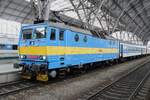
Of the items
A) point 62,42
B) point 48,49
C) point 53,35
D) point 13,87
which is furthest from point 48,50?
point 13,87

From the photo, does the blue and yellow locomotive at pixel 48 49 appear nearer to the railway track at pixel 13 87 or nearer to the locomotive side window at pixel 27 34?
the locomotive side window at pixel 27 34

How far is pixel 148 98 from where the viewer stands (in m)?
9.11

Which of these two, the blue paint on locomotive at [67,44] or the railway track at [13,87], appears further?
the blue paint on locomotive at [67,44]

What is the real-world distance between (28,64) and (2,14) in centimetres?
3032

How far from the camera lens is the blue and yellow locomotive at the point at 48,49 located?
11258 mm

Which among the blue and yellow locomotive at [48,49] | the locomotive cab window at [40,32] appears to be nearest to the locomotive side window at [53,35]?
the blue and yellow locomotive at [48,49]

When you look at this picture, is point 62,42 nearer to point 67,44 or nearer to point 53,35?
point 67,44

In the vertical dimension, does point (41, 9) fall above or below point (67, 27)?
above

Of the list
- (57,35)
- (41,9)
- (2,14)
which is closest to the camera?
(57,35)

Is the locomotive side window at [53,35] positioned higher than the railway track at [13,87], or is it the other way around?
the locomotive side window at [53,35]

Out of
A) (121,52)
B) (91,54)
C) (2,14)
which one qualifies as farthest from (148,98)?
(2,14)

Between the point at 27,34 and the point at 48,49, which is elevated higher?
the point at 27,34

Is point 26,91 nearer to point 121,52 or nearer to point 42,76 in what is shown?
point 42,76

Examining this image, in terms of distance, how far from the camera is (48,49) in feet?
36.8
